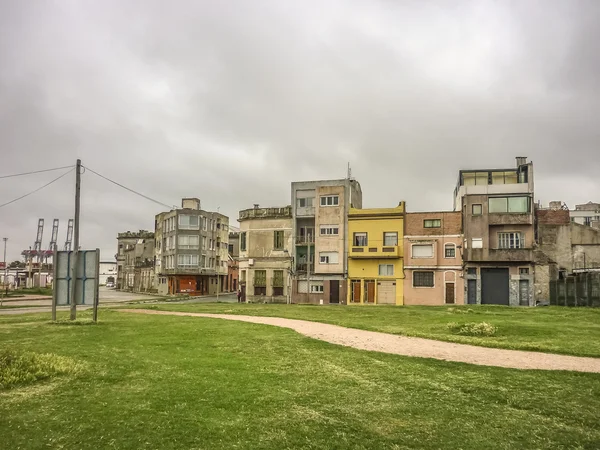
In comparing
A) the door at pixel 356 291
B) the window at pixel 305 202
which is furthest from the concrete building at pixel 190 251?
the door at pixel 356 291

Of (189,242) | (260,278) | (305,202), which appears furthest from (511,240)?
(189,242)

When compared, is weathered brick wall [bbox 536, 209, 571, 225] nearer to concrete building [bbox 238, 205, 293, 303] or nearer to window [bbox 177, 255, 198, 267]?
concrete building [bbox 238, 205, 293, 303]

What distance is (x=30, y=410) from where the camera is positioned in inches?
354

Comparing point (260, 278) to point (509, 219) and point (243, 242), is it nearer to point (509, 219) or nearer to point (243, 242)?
point (243, 242)

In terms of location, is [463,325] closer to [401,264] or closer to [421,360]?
[421,360]

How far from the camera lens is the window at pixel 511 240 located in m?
53.0

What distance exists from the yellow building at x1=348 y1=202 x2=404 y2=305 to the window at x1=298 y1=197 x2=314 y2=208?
5760 mm

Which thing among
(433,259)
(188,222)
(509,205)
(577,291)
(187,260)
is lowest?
(577,291)

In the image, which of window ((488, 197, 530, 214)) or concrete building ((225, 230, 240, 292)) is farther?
concrete building ((225, 230, 240, 292))

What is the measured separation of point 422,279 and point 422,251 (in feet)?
10.6

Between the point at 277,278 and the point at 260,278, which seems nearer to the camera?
the point at 277,278

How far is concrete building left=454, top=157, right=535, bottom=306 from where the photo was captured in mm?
52281

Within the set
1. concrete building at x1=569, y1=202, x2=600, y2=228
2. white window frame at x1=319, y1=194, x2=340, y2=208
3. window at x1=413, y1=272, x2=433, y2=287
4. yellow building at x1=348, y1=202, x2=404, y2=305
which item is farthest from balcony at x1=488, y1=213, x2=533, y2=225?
concrete building at x1=569, y1=202, x2=600, y2=228

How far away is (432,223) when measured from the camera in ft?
183
